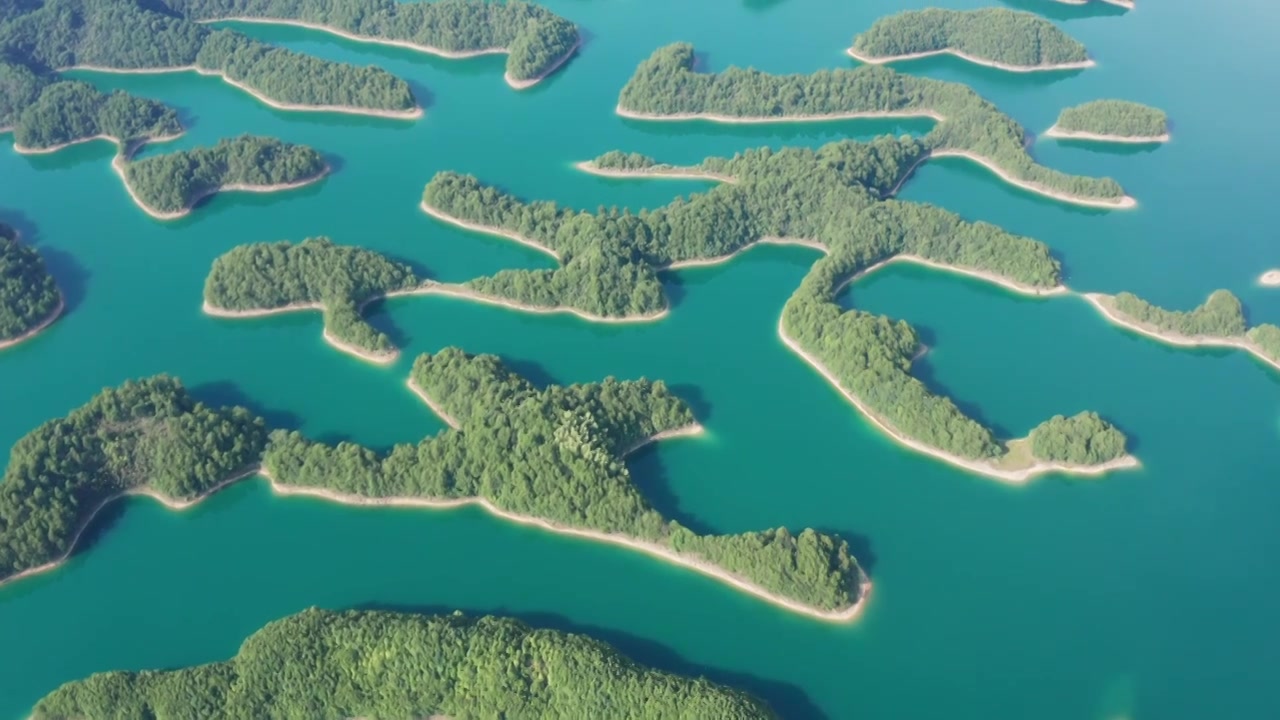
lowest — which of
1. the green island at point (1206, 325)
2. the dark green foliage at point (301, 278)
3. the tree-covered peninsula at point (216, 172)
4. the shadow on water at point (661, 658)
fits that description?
the shadow on water at point (661, 658)

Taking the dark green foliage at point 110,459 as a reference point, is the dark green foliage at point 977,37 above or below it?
above

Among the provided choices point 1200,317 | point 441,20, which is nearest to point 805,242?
point 1200,317

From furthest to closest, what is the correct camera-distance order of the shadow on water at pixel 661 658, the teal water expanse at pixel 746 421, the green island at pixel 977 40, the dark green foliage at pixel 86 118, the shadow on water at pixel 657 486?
1. the green island at pixel 977 40
2. the dark green foliage at pixel 86 118
3. the shadow on water at pixel 657 486
4. the teal water expanse at pixel 746 421
5. the shadow on water at pixel 661 658

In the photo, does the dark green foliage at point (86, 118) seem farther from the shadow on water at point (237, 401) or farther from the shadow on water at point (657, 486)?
the shadow on water at point (657, 486)

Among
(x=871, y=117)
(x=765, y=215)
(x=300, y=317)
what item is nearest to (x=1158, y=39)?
(x=871, y=117)

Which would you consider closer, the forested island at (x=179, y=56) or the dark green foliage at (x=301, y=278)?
the dark green foliage at (x=301, y=278)

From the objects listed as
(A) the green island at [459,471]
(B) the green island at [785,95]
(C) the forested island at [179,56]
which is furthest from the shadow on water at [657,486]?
(C) the forested island at [179,56]
